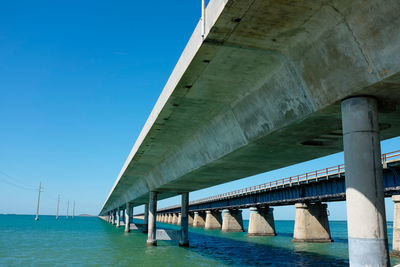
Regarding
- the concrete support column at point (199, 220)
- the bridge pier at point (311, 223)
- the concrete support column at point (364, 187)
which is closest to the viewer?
the concrete support column at point (364, 187)

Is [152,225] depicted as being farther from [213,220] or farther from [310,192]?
[213,220]

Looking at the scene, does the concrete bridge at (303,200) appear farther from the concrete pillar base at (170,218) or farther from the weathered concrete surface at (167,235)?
the concrete pillar base at (170,218)

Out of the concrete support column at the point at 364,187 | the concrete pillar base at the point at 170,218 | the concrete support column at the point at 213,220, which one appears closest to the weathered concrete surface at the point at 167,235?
the concrete support column at the point at 364,187

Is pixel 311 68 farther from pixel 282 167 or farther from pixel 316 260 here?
pixel 316 260

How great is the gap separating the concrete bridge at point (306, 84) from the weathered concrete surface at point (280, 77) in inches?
1.1

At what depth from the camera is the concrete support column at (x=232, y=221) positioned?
8112 centimetres

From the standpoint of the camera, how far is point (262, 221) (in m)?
65.6

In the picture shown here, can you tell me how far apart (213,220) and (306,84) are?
9048 cm

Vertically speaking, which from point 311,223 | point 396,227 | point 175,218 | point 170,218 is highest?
point 396,227

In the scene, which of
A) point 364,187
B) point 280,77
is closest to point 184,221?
point 280,77

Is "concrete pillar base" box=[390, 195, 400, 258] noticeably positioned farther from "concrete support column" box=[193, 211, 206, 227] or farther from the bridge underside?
"concrete support column" box=[193, 211, 206, 227]

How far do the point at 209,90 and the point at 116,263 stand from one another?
18464 mm

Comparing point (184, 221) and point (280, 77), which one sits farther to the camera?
point (184, 221)

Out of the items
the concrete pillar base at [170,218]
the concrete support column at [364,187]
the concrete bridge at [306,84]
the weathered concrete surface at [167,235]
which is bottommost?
the concrete pillar base at [170,218]
